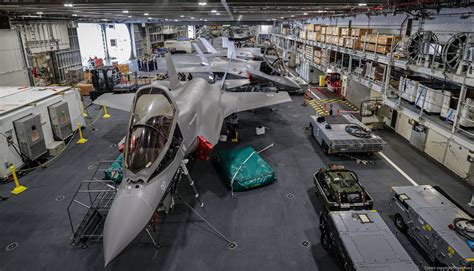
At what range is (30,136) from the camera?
39.0 feet

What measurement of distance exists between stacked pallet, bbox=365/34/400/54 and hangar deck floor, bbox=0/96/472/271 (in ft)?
15.3

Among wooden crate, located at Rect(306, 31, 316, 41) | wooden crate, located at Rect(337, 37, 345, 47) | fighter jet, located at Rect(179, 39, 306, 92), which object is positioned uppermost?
wooden crate, located at Rect(306, 31, 316, 41)

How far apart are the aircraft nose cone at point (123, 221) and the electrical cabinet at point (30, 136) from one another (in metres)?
7.65

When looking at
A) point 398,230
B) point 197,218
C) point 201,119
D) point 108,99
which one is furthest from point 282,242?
point 108,99

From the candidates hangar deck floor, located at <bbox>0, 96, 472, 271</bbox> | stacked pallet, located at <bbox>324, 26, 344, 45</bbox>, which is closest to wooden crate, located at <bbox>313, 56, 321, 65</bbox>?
stacked pallet, located at <bbox>324, 26, 344, 45</bbox>

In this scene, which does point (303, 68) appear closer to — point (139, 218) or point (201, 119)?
point (201, 119)

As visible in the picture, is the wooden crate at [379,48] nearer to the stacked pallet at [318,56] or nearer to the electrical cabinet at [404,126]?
the electrical cabinet at [404,126]

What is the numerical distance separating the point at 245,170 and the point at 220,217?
221cm

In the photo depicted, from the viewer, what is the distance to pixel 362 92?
1942cm

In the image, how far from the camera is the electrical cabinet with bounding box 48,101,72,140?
13.4 meters

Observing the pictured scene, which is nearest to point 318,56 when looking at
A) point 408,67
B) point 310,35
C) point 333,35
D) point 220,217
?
point 310,35

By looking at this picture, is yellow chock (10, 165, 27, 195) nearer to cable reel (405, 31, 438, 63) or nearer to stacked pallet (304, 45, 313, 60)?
cable reel (405, 31, 438, 63)

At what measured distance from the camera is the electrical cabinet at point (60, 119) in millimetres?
13438

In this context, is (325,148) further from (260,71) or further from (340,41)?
(260,71)
